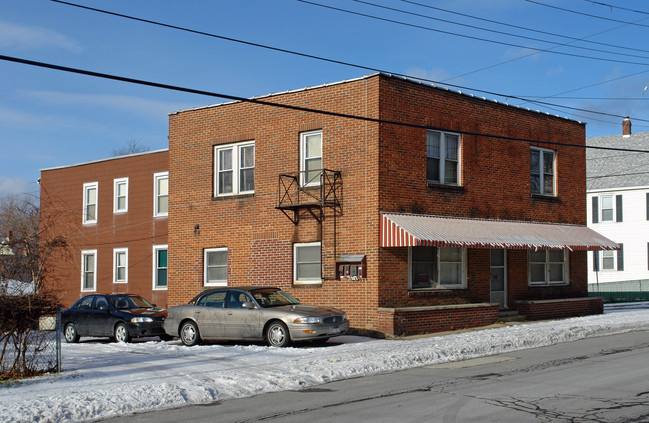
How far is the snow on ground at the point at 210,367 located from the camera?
10.2 meters

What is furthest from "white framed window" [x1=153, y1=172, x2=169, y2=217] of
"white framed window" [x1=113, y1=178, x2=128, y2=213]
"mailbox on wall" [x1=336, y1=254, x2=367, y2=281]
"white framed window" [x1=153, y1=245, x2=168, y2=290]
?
"mailbox on wall" [x1=336, y1=254, x2=367, y2=281]

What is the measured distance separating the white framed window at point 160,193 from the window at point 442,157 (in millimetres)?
11917

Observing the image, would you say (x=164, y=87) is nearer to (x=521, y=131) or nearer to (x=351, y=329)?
(x=351, y=329)

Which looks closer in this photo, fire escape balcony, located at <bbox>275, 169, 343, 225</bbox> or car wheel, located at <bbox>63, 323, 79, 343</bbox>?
fire escape balcony, located at <bbox>275, 169, 343, 225</bbox>

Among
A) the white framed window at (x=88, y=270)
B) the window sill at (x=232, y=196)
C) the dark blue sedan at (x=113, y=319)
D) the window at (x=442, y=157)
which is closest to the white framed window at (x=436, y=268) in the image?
the window at (x=442, y=157)

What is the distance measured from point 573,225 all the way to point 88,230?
1997cm

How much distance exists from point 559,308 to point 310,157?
10.0 m

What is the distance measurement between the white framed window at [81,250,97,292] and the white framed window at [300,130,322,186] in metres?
13.7

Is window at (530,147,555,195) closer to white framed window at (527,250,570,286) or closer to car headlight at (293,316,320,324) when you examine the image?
white framed window at (527,250,570,286)

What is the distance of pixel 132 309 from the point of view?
20.8 m

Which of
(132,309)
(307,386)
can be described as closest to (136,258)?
(132,309)

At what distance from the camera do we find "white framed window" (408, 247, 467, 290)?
2048 centimetres

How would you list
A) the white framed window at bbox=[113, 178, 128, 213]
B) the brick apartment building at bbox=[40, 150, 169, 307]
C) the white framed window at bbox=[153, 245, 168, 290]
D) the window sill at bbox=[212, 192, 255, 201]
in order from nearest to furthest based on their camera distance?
the window sill at bbox=[212, 192, 255, 201] < the white framed window at bbox=[153, 245, 168, 290] < the brick apartment building at bbox=[40, 150, 169, 307] < the white framed window at bbox=[113, 178, 128, 213]

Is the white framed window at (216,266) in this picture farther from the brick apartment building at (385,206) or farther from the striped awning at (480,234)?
the striped awning at (480,234)
